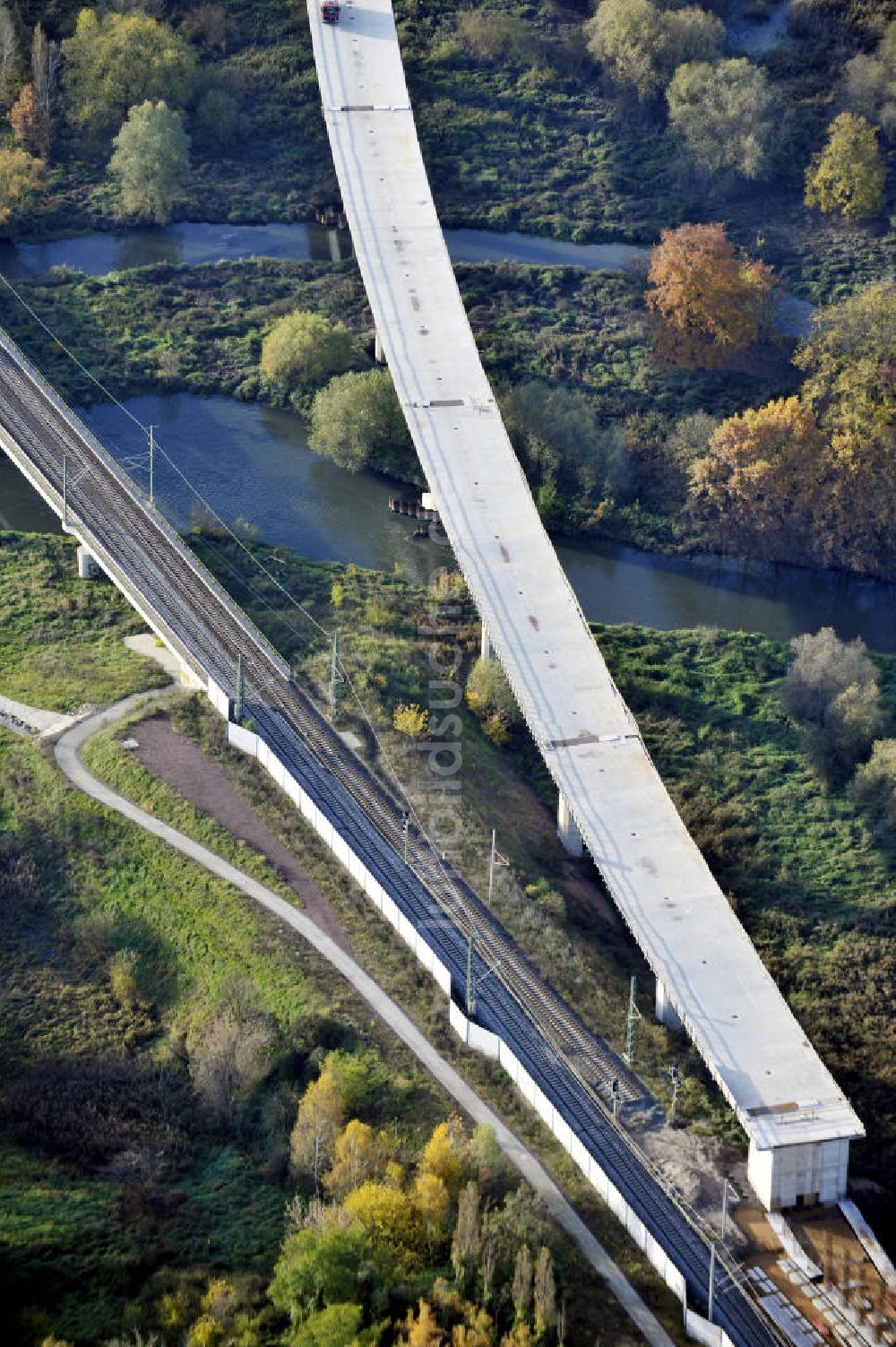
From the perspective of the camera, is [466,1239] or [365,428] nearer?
[466,1239]

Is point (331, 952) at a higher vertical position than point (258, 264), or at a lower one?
lower

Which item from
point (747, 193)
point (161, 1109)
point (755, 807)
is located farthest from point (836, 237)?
point (161, 1109)

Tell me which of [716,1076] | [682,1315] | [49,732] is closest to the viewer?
[682,1315]

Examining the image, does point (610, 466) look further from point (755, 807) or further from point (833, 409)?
point (755, 807)

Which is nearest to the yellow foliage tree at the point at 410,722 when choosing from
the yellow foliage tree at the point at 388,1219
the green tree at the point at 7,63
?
the yellow foliage tree at the point at 388,1219

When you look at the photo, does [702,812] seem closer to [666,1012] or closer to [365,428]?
[666,1012]

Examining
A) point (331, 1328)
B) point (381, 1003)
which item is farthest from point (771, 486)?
point (331, 1328)
